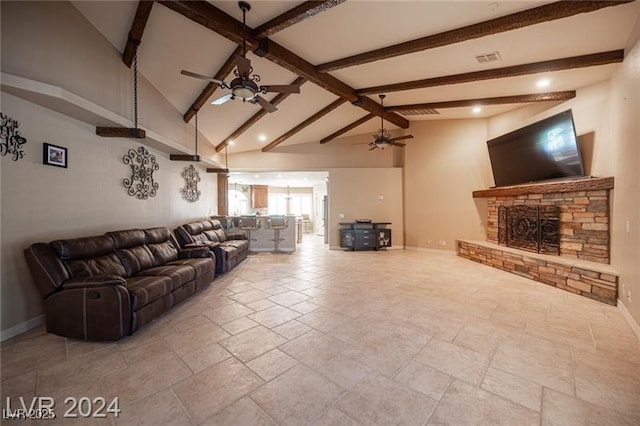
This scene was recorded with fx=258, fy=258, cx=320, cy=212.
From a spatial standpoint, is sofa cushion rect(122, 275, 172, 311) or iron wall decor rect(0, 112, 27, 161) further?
sofa cushion rect(122, 275, 172, 311)

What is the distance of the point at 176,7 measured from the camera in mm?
2822

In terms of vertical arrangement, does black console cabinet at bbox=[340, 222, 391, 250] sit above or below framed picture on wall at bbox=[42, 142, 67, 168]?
below

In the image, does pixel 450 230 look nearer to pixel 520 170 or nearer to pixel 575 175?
pixel 520 170

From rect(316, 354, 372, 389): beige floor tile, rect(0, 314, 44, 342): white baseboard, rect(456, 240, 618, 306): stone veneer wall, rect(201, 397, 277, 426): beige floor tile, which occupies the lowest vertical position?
→ rect(201, 397, 277, 426): beige floor tile

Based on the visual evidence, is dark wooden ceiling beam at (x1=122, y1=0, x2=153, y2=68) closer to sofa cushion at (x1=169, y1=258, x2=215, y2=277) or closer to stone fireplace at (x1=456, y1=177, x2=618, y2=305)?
sofa cushion at (x1=169, y1=258, x2=215, y2=277)

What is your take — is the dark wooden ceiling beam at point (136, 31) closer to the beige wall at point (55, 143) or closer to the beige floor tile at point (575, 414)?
the beige wall at point (55, 143)

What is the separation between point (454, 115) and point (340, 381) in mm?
7047

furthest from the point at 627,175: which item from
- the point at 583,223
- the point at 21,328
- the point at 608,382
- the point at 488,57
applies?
the point at 21,328

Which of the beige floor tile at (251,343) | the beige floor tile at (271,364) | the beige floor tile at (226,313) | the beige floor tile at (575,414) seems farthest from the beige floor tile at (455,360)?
the beige floor tile at (226,313)

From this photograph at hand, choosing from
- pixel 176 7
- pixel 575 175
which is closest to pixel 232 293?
pixel 176 7

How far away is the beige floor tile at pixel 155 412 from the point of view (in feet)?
5.22

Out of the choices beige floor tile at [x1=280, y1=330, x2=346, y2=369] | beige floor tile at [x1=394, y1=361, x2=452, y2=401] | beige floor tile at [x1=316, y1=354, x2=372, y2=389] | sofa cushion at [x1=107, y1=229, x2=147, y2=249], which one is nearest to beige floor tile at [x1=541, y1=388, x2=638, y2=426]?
beige floor tile at [x1=394, y1=361, x2=452, y2=401]

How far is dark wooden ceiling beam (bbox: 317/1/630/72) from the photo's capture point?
8.95 feet

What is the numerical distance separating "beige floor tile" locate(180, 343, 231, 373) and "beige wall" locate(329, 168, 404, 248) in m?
6.00
